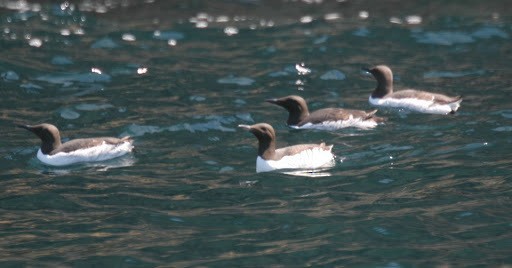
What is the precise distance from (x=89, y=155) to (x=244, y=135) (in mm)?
2862

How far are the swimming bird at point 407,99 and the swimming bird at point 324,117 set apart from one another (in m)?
0.65

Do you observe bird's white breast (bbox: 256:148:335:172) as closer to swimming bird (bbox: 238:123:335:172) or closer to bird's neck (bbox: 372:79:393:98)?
swimming bird (bbox: 238:123:335:172)

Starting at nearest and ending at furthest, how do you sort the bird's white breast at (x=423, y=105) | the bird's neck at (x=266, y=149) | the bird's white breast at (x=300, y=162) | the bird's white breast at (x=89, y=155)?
the bird's white breast at (x=300, y=162), the bird's neck at (x=266, y=149), the bird's white breast at (x=89, y=155), the bird's white breast at (x=423, y=105)

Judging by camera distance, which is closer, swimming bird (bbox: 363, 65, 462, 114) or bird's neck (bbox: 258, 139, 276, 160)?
bird's neck (bbox: 258, 139, 276, 160)

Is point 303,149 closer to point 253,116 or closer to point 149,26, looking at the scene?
point 253,116

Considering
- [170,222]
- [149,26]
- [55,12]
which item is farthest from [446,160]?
[55,12]

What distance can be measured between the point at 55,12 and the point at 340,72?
9.16m

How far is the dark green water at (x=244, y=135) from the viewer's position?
13.4 meters

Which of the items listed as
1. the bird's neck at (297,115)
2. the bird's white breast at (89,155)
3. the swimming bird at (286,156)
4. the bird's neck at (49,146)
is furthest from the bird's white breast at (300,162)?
the bird's neck at (49,146)

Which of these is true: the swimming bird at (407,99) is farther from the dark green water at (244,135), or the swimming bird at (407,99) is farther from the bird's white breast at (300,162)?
the bird's white breast at (300,162)

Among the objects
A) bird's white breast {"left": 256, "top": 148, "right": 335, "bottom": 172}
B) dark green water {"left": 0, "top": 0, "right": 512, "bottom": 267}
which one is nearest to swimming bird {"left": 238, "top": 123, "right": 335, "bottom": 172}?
bird's white breast {"left": 256, "top": 148, "right": 335, "bottom": 172}

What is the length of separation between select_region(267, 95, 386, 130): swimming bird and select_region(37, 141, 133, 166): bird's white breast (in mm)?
3108

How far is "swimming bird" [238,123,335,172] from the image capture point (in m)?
16.6

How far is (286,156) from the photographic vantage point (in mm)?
16750
